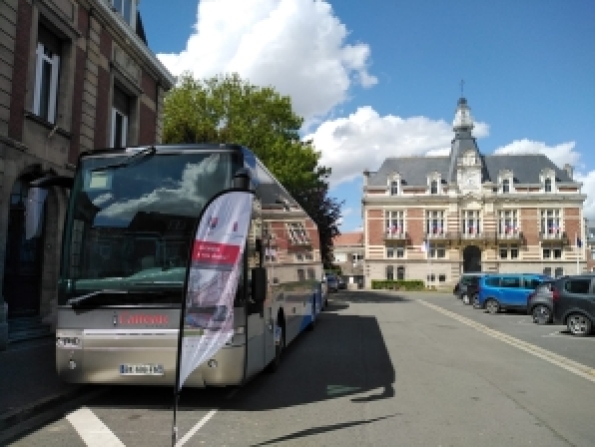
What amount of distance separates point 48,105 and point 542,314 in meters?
17.0

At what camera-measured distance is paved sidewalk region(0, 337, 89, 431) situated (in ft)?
20.0

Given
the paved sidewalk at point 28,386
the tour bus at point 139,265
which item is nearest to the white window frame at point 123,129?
the paved sidewalk at point 28,386

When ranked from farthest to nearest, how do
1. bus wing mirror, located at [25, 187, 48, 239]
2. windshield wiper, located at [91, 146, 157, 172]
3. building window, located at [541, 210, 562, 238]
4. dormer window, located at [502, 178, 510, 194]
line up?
dormer window, located at [502, 178, 510, 194] → building window, located at [541, 210, 562, 238] → bus wing mirror, located at [25, 187, 48, 239] → windshield wiper, located at [91, 146, 157, 172]

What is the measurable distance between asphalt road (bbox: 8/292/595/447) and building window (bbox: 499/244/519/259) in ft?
172

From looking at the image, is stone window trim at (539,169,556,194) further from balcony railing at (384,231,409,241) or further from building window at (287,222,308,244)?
building window at (287,222,308,244)

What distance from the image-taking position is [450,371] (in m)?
9.53

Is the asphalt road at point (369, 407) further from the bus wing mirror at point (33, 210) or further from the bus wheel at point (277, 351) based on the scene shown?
the bus wing mirror at point (33, 210)

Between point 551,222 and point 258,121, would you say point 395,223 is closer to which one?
point 551,222

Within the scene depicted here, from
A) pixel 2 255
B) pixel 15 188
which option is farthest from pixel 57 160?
pixel 2 255

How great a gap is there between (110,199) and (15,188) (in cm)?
592

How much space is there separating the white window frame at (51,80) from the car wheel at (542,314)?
16665 mm

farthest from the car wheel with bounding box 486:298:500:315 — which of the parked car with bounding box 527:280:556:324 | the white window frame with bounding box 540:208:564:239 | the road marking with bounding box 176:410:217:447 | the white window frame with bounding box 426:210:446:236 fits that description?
the white window frame with bounding box 540:208:564:239

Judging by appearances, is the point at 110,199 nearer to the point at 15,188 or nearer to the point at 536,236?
the point at 15,188

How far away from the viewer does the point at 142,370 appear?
20.7 feet
